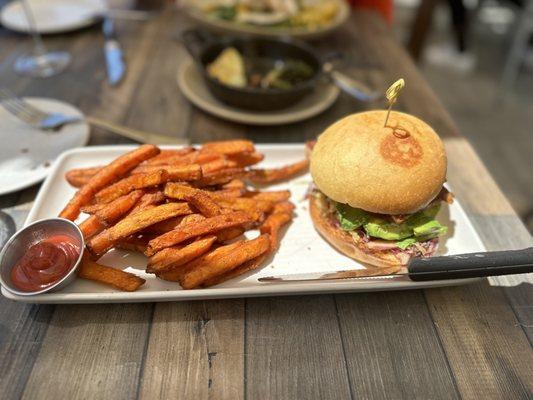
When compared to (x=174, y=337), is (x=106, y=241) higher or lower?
higher

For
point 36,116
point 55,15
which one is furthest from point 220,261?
point 55,15

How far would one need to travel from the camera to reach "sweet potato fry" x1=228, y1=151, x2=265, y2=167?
2115mm

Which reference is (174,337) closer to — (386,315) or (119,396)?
(119,396)

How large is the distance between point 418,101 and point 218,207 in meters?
2.04

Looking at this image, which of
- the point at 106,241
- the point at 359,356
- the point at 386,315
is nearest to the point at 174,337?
the point at 106,241

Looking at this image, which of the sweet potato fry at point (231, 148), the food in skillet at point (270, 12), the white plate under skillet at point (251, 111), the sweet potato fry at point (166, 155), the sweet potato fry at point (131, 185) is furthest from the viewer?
the food in skillet at point (270, 12)

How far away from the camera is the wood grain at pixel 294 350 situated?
143cm

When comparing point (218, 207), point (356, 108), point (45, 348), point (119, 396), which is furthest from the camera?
point (356, 108)

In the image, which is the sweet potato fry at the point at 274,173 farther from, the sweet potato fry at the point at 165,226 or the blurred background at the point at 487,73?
the blurred background at the point at 487,73

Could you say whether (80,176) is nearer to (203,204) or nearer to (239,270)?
(203,204)

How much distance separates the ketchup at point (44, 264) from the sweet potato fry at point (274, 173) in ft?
3.00

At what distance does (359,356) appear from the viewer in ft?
5.05

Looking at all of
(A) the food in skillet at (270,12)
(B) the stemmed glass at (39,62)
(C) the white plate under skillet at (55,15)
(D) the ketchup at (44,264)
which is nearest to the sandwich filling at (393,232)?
(D) the ketchup at (44,264)

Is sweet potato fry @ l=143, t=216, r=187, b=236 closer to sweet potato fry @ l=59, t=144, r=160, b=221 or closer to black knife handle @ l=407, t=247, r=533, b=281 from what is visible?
sweet potato fry @ l=59, t=144, r=160, b=221
